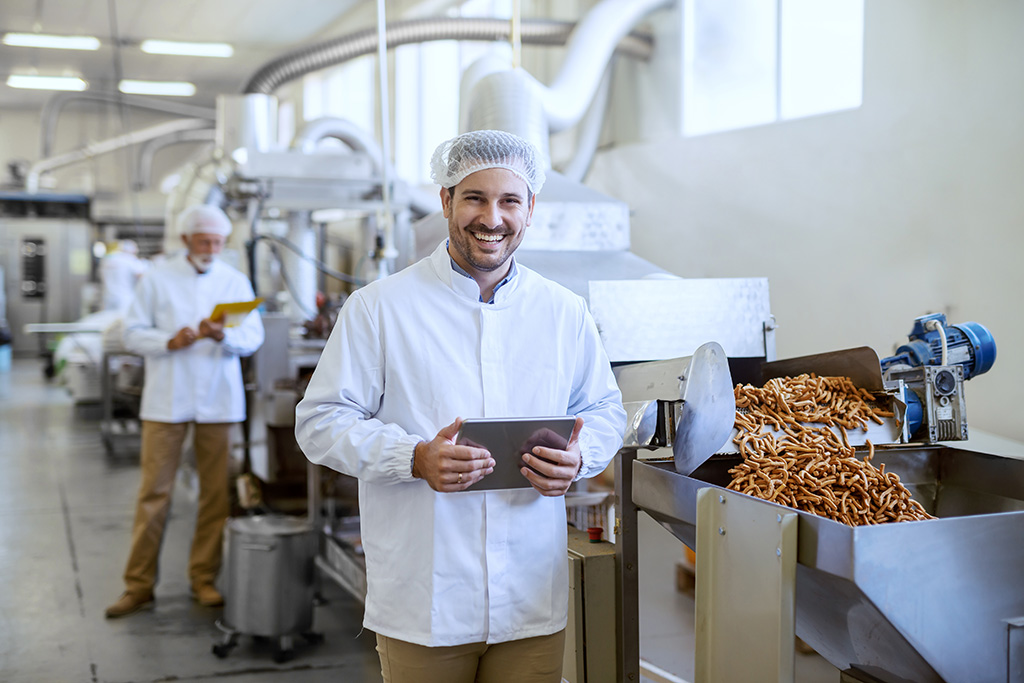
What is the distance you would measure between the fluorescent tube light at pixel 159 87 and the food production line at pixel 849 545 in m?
11.9

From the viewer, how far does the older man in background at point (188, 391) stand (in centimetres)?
347

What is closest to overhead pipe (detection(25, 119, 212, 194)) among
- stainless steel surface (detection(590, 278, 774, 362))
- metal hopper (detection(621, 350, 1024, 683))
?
stainless steel surface (detection(590, 278, 774, 362))

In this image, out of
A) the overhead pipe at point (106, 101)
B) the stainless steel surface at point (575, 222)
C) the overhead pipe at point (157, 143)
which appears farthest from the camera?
the overhead pipe at point (157, 143)

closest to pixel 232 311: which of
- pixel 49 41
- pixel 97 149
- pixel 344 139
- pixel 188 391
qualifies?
pixel 188 391

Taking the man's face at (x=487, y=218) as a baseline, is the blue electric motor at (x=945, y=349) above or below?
below

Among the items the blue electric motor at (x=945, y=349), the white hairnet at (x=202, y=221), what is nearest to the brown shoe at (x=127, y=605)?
the white hairnet at (x=202, y=221)

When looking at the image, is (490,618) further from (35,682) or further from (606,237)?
(35,682)

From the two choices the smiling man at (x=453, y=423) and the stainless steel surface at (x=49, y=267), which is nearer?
the smiling man at (x=453, y=423)

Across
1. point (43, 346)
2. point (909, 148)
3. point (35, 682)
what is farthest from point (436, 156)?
point (43, 346)

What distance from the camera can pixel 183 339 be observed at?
3.46 metres

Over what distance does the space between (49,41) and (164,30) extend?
1227 millimetres

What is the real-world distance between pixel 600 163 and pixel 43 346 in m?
11.0

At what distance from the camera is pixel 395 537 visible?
1.53m

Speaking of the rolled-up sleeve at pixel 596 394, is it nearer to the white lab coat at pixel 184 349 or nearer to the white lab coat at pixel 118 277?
the white lab coat at pixel 184 349
